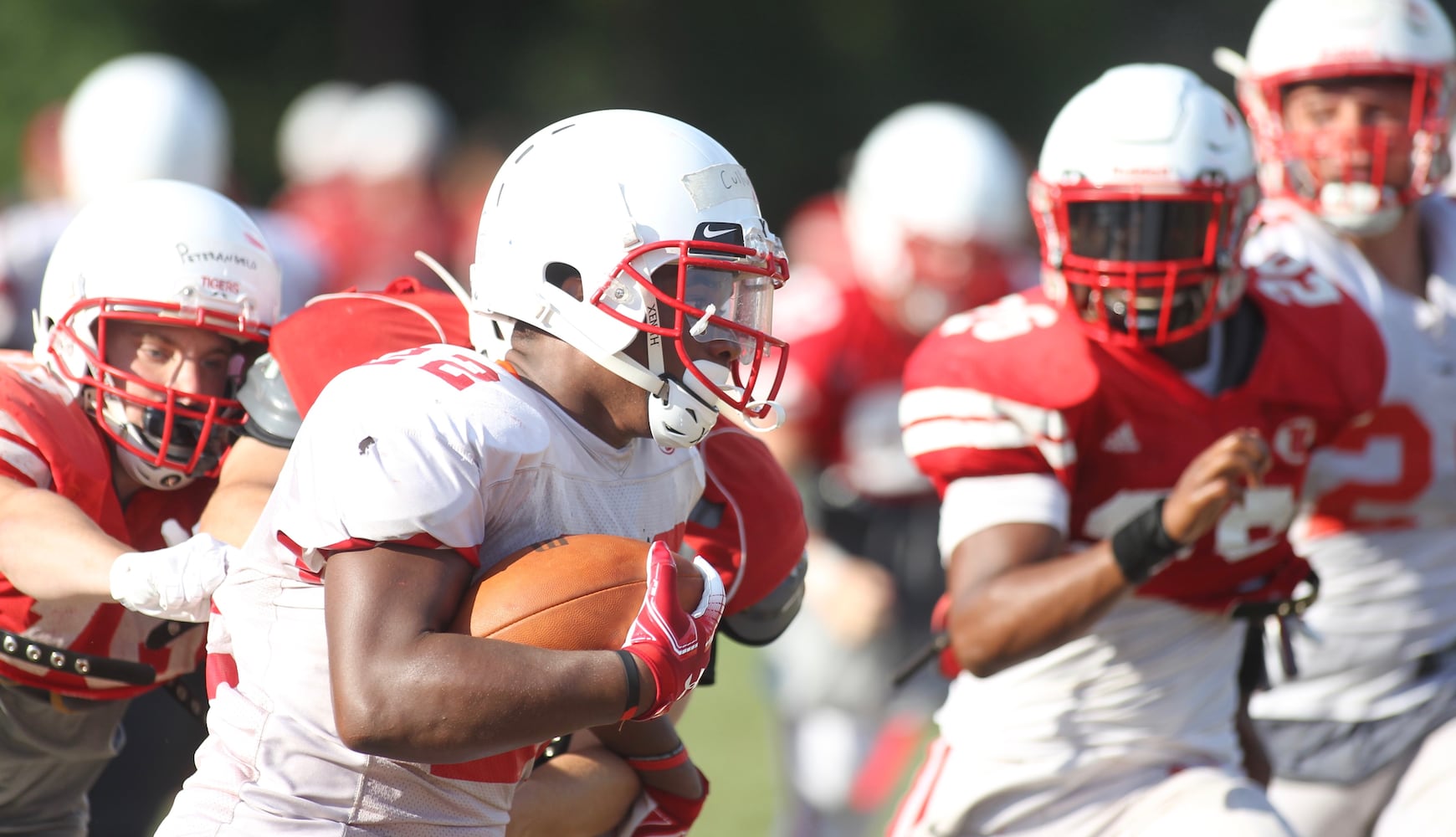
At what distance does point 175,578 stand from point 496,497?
1.97 feet

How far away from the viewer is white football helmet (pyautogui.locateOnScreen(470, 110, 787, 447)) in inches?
103

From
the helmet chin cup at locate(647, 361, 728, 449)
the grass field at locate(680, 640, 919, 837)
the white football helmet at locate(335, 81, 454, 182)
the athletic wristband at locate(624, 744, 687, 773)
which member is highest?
the helmet chin cup at locate(647, 361, 728, 449)

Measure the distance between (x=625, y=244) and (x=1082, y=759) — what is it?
1414 mm

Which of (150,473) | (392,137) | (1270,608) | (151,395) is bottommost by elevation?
(392,137)

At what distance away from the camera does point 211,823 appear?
253cm

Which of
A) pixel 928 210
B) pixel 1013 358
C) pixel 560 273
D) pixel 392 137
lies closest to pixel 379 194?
pixel 392 137

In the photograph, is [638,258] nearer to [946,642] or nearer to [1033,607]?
[1033,607]

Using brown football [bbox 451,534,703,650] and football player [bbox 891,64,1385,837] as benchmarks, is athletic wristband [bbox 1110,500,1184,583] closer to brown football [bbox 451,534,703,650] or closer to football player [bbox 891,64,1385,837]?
football player [bbox 891,64,1385,837]

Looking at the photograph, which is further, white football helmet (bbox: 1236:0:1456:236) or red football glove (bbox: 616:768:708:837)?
white football helmet (bbox: 1236:0:1456:236)

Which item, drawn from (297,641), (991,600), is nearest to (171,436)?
(297,641)

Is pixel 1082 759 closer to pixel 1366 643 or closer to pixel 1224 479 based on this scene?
pixel 1224 479

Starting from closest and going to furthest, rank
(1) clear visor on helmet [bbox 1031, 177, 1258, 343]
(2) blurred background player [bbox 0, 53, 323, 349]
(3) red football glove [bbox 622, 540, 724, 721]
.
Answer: (3) red football glove [bbox 622, 540, 724, 721] → (1) clear visor on helmet [bbox 1031, 177, 1258, 343] → (2) blurred background player [bbox 0, 53, 323, 349]

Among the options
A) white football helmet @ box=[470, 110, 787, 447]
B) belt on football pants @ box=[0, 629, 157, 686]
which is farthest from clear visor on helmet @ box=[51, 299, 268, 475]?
white football helmet @ box=[470, 110, 787, 447]

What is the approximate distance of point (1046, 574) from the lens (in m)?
3.22
